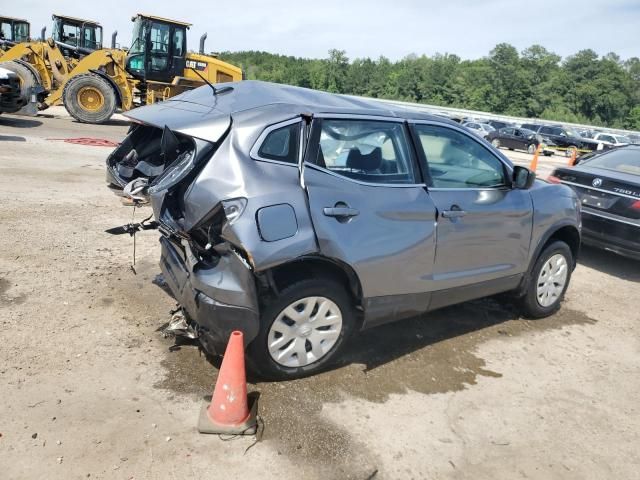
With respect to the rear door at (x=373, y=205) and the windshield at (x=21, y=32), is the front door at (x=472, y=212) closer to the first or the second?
the rear door at (x=373, y=205)

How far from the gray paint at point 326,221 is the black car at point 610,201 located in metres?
2.54

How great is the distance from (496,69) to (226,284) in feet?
310

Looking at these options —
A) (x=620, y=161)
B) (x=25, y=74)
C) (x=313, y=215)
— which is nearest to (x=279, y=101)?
(x=313, y=215)

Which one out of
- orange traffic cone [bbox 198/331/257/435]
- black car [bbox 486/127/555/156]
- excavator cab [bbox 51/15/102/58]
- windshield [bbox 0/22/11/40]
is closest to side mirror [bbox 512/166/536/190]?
orange traffic cone [bbox 198/331/257/435]

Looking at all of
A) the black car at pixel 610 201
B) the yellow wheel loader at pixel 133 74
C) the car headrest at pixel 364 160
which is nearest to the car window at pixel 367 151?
the car headrest at pixel 364 160

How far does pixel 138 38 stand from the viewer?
1650 cm

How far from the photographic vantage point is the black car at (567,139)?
32062 mm

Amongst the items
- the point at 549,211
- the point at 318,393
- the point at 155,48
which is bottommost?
the point at 318,393

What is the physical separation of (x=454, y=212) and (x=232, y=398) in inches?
80.6

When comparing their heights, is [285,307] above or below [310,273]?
below

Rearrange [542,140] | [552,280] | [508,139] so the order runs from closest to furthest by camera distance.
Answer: [552,280]
[508,139]
[542,140]

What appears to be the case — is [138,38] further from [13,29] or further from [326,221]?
[326,221]

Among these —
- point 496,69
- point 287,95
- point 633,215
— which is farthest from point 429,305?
point 496,69

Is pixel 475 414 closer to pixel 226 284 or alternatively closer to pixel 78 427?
pixel 226 284
